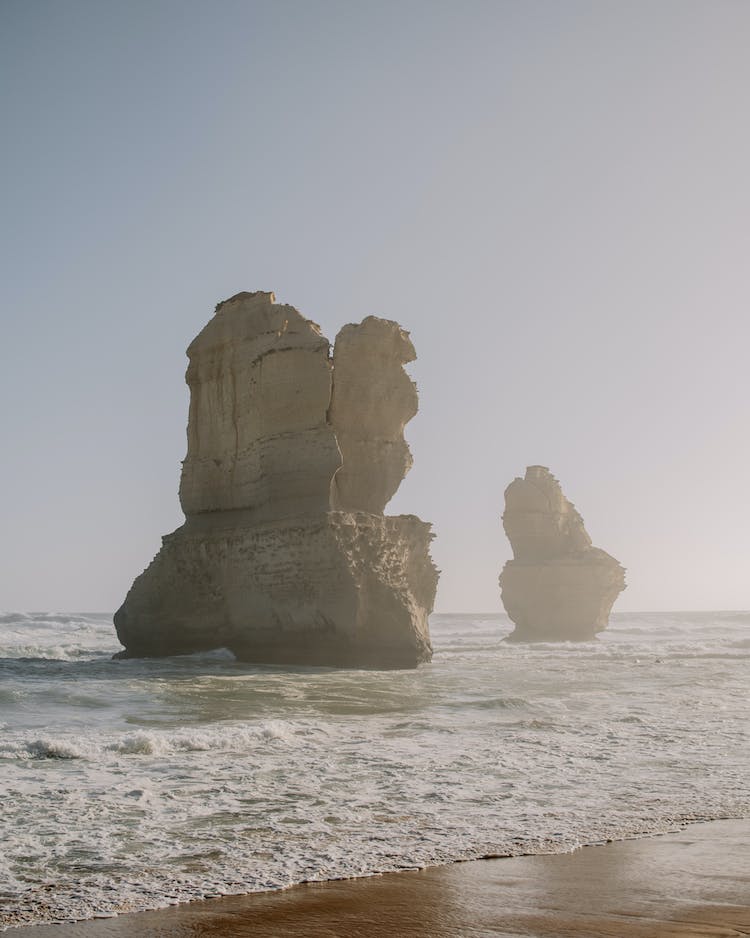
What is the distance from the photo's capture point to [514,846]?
23.2ft

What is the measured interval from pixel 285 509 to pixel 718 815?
21.8 meters

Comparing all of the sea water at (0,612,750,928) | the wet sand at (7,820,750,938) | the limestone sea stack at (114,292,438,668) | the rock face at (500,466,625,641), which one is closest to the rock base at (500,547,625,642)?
the rock face at (500,466,625,641)

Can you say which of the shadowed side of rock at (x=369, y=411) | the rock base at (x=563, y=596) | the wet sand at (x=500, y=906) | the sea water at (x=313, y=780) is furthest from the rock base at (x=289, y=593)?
the rock base at (x=563, y=596)

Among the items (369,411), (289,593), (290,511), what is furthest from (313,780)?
(369,411)

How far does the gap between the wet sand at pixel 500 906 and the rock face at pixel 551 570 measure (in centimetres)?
5380

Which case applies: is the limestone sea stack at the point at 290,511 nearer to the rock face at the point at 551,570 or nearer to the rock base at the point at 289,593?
the rock base at the point at 289,593

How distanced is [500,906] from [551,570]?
55.5 m

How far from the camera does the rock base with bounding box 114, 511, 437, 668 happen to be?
2734cm

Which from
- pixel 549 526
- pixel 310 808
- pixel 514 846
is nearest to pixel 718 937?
pixel 514 846

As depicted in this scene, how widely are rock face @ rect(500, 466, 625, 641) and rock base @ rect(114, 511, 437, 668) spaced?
96.2 feet

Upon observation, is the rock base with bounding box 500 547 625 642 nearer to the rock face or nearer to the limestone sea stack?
the rock face

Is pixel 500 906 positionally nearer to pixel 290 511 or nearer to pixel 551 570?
pixel 290 511

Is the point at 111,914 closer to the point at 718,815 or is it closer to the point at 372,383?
the point at 718,815

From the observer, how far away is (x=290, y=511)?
28891mm
